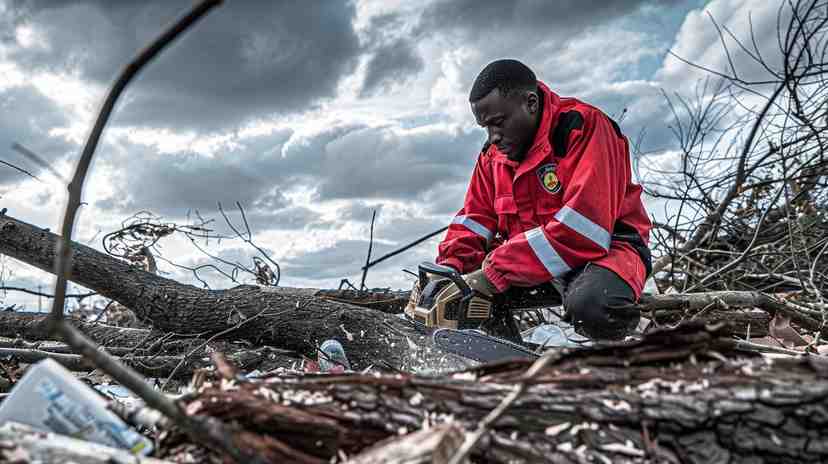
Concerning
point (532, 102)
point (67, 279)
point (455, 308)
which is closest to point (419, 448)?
point (67, 279)

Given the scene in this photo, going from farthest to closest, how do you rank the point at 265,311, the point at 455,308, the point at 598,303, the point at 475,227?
the point at 475,227 < the point at 265,311 < the point at 455,308 < the point at 598,303

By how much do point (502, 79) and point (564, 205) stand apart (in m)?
0.84

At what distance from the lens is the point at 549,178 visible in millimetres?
3898

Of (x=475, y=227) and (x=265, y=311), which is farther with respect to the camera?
(x=475, y=227)

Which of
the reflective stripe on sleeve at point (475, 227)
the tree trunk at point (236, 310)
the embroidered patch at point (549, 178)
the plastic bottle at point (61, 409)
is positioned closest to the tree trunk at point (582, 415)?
the plastic bottle at point (61, 409)

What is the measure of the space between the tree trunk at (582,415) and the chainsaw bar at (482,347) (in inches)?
69.6

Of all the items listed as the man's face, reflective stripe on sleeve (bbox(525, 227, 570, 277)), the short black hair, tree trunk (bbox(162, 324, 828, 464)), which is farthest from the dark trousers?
tree trunk (bbox(162, 324, 828, 464))

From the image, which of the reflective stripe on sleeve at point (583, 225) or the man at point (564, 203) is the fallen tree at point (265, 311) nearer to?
the man at point (564, 203)

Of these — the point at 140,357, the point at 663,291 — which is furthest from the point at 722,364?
the point at 663,291

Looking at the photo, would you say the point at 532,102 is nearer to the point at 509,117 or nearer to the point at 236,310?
the point at 509,117

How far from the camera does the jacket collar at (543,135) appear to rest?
3893mm

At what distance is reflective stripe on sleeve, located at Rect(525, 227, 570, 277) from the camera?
363 cm

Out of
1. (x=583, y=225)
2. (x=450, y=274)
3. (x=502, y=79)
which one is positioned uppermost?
(x=502, y=79)

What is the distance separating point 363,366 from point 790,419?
2810mm
